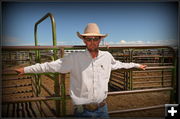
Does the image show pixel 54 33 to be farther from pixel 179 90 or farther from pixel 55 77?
pixel 179 90

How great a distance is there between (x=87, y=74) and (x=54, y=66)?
14.7 inches

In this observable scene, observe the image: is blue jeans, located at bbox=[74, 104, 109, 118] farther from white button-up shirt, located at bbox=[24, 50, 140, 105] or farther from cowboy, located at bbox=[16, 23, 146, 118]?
white button-up shirt, located at bbox=[24, 50, 140, 105]

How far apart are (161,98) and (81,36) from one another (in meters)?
3.94

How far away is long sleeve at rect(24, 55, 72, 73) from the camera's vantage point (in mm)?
1843

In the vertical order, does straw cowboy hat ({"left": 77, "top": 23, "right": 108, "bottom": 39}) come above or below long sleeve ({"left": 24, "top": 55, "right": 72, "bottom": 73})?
above

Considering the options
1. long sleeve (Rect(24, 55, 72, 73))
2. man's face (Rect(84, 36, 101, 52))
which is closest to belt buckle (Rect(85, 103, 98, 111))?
long sleeve (Rect(24, 55, 72, 73))

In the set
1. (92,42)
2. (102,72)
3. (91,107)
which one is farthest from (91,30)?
(91,107)

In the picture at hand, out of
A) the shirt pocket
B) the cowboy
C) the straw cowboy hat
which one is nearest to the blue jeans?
the cowboy

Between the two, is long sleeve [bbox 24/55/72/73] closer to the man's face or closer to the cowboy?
the cowboy

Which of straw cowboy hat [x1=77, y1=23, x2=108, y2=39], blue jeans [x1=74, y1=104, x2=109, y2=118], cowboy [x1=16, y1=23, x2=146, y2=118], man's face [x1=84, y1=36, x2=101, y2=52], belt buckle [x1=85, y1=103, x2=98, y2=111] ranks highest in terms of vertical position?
straw cowboy hat [x1=77, y1=23, x2=108, y2=39]

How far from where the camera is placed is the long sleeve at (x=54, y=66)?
184 centimetres

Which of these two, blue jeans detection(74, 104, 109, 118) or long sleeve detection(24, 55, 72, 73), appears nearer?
long sleeve detection(24, 55, 72, 73)

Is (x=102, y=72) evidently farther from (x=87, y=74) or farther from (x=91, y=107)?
(x=91, y=107)

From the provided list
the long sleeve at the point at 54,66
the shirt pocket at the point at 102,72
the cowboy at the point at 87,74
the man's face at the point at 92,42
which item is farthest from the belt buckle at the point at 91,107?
the man's face at the point at 92,42
